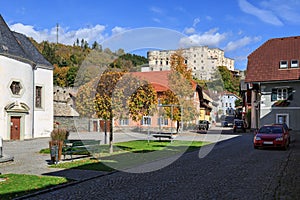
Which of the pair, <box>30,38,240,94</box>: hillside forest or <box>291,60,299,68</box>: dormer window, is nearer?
<box>30,38,240,94</box>: hillside forest

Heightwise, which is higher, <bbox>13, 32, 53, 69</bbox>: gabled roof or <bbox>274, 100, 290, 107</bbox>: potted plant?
<bbox>13, 32, 53, 69</bbox>: gabled roof

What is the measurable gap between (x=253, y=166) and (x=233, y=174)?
7.32 feet

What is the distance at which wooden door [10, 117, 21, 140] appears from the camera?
100 ft

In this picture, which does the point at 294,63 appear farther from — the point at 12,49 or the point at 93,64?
the point at 12,49

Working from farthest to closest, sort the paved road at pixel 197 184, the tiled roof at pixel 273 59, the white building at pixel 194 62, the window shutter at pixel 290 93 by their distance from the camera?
the tiled roof at pixel 273 59 → the window shutter at pixel 290 93 → the white building at pixel 194 62 → the paved road at pixel 197 184

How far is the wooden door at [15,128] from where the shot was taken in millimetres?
30547

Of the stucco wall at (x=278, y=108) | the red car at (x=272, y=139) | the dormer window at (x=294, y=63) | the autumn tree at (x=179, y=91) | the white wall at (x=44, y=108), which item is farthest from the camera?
the dormer window at (x=294, y=63)

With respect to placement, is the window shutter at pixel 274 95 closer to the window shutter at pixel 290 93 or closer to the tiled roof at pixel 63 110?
the window shutter at pixel 290 93

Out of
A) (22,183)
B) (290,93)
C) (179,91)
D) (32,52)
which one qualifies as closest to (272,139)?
(22,183)

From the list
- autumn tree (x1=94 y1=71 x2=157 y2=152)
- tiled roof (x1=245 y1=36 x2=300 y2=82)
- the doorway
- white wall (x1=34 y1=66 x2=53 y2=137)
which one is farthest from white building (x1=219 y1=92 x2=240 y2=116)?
autumn tree (x1=94 y1=71 x2=157 y2=152)

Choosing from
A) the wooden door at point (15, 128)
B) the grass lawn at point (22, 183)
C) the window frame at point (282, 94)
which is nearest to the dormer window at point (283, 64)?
the window frame at point (282, 94)

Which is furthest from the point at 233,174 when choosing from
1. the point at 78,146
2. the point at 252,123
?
the point at 252,123

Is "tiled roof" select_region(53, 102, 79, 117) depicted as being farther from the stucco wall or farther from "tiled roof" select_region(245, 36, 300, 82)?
the stucco wall

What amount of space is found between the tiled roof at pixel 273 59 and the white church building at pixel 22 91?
21524 mm
